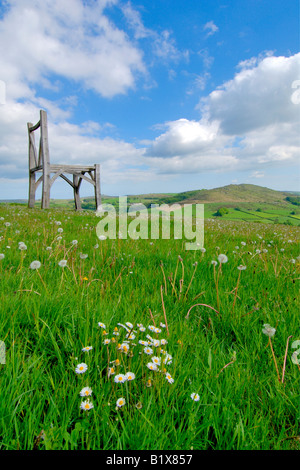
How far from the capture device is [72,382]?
1.35m

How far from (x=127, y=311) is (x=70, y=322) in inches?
19.7

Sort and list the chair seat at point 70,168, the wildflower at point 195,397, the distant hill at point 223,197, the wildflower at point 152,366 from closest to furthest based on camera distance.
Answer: the wildflower at point 195,397, the wildflower at point 152,366, the chair seat at point 70,168, the distant hill at point 223,197

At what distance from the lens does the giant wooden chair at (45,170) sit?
14.6 m

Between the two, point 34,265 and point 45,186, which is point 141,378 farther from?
point 45,186

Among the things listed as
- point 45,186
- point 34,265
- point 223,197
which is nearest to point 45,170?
point 45,186

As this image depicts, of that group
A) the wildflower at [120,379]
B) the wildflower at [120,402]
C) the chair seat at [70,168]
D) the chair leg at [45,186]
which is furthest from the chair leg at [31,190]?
the wildflower at [120,402]

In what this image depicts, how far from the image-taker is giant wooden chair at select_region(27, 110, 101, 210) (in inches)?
575

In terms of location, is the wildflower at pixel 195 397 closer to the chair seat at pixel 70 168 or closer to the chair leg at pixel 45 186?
the chair leg at pixel 45 186

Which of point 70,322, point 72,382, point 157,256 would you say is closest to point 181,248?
point 157,256

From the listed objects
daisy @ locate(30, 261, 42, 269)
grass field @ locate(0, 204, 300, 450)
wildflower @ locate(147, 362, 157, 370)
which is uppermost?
daisy @ locate(30, 261, 42, 269)

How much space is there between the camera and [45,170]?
14562 mm

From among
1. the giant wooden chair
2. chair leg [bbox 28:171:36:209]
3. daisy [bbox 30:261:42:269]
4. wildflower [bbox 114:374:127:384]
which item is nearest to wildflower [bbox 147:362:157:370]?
wildflower [bbox 114:374:127:384]

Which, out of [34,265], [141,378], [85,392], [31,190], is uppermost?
[31,190]

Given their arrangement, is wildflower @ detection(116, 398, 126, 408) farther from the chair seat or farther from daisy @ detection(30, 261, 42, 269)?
the chair seat
